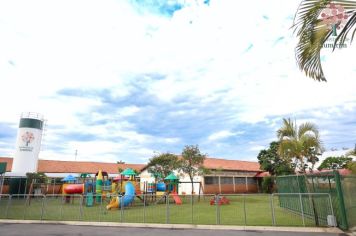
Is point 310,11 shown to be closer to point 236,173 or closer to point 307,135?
point 307,135

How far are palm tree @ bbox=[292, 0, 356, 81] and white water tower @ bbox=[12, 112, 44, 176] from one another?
46.2m

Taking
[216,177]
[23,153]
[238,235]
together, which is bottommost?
[238,235]

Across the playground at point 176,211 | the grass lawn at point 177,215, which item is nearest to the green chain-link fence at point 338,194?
the playground at point 176,211

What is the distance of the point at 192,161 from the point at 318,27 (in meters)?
27.8

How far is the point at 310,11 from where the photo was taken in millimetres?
4574

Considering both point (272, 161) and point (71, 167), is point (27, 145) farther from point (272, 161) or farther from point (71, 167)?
point (272, 161)

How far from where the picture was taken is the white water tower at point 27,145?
145 feet

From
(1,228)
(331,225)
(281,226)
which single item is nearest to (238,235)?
(281,226)

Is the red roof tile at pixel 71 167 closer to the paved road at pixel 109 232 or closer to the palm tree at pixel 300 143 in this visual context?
the paved road at pixel 109 232

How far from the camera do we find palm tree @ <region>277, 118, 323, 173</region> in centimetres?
1197

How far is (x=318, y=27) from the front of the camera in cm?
476

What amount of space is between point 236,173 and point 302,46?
41.5 metres

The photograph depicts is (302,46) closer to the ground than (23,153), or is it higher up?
closer to the ground

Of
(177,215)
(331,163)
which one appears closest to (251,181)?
(331,163)
